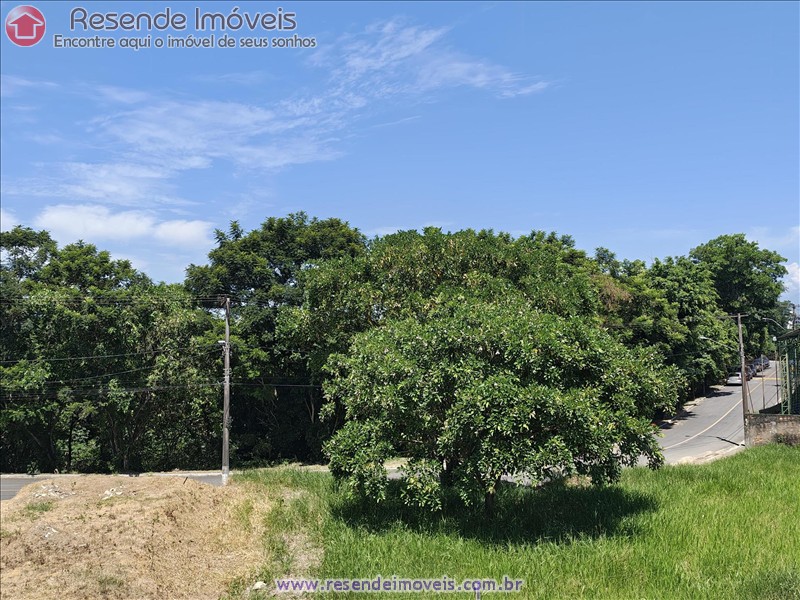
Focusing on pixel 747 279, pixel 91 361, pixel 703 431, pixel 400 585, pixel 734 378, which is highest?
pixel 747 279

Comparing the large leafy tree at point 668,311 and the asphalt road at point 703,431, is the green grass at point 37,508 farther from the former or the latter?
the large leafy tree at point 668,311

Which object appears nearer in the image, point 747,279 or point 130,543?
point 130,543

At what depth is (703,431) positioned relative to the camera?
38.0m

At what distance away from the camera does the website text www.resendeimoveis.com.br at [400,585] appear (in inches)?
457

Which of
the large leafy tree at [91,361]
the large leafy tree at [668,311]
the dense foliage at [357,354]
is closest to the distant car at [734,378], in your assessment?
the large leafy tree at [668,311]

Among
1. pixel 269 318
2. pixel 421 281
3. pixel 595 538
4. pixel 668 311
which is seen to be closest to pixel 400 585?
pixel 595 538

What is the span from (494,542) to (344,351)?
1227 cm

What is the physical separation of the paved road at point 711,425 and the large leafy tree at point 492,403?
10687 millimetres

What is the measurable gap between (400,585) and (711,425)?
35.2 m

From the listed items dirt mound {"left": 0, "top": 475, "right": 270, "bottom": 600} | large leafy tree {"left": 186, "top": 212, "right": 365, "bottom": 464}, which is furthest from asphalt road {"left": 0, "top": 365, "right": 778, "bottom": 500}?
dirt mound {"left": 0, "top": 475, "right": 270, "bottom": 600}

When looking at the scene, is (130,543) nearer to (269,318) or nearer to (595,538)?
(595,538)

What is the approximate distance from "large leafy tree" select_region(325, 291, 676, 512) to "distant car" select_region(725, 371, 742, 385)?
50647 mm

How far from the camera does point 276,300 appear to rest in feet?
107

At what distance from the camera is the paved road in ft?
101
